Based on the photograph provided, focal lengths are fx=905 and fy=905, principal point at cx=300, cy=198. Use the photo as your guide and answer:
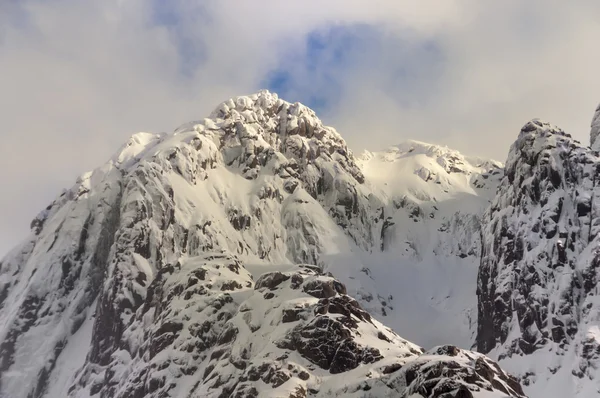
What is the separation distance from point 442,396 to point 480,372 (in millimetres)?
15713

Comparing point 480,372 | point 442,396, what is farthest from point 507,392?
point 442,396

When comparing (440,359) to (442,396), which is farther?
(440,359)

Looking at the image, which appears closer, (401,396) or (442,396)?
(442,396)

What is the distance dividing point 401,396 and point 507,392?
23130mm

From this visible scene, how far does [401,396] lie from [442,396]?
20021 mm

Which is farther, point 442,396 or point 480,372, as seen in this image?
point 480,372

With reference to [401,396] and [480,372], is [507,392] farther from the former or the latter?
[401,396]

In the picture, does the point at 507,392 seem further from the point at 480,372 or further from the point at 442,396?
the point at 442,396

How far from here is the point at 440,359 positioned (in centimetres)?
19512

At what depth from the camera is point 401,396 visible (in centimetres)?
19988

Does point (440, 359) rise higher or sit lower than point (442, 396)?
higher

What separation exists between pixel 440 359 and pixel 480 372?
8801 mm

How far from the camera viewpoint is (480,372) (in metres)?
193

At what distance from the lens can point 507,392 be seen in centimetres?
19200
